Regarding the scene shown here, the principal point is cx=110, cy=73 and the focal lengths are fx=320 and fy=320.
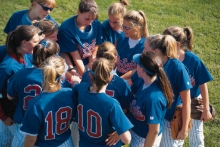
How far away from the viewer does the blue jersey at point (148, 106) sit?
3.11m

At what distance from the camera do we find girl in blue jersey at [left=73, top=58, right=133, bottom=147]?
2.93 metres

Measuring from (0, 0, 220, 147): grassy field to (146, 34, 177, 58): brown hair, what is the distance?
3.48 meters

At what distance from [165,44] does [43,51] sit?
1287mm

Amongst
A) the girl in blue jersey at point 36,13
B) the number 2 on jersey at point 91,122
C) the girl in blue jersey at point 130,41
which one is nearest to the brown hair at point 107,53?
the number 2 on jersey at point 91,122

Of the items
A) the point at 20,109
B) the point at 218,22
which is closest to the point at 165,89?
the point at 20,109

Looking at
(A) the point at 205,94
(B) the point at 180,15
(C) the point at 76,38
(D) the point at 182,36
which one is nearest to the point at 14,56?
(C) the point at 76,38

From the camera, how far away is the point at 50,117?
3.04 metres

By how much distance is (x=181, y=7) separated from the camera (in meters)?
9.22

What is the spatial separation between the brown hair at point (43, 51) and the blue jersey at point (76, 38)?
0.79 metres

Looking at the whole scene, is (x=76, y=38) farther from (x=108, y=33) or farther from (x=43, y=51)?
(x=43, y=51)

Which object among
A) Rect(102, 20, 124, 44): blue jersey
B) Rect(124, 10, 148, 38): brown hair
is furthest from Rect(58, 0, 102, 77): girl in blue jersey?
Rect(124, 10, 148, 38): brown hair

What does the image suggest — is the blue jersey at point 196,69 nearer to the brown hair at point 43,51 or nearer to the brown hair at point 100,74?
the brown hair at point 100,74

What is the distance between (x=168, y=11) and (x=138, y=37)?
5.12 metres

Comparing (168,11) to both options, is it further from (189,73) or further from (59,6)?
(189,73)
